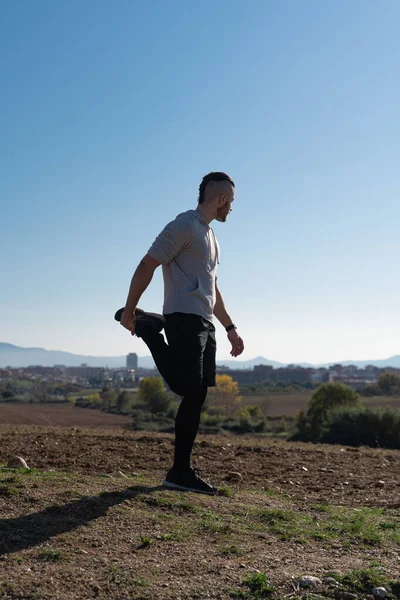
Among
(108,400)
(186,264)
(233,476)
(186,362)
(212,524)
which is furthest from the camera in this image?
(108,400)

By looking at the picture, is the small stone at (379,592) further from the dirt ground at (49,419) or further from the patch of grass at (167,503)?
the dirt ground at (49,419)

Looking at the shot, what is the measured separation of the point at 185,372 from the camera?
14.9 ft

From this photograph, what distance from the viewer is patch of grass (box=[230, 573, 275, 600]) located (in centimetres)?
289

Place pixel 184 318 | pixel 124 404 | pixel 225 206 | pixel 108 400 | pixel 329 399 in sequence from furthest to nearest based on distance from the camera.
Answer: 1. pixel 108 400
2. pixel 124 404
3. pixel 329 399
4. pixel 225 206
5. pixel 184 318

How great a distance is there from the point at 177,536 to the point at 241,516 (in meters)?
0.76

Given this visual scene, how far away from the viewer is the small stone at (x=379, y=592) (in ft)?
9.95

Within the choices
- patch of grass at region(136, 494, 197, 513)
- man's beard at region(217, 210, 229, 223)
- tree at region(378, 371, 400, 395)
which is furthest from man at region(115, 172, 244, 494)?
tree at region(378, 371, 400, 395)

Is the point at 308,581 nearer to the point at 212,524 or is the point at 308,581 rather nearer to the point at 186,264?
the point at 212,524

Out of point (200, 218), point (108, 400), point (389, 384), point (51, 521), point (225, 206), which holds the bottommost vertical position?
point (108, 400)

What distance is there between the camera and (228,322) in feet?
18.6

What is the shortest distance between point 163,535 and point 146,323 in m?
1.61

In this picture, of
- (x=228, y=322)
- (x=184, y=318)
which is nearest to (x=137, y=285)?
(x=184, y=318)

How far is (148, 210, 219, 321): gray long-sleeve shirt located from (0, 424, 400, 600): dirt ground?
56.0 inches

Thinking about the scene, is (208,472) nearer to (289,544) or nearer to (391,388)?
(289,544)
